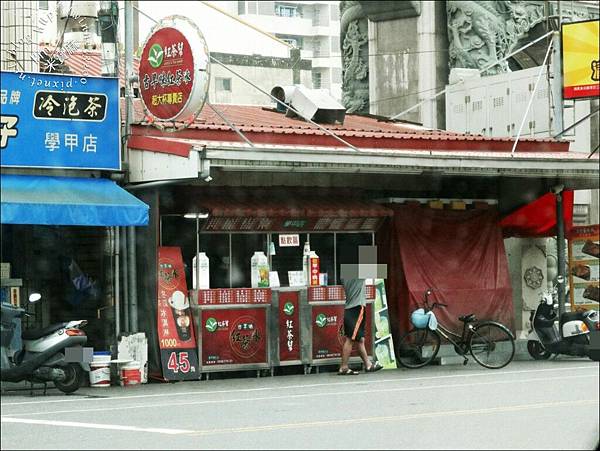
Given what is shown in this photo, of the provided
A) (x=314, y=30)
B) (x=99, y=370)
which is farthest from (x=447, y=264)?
(x=314, y=30)

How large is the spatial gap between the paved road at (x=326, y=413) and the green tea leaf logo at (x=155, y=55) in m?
4.72

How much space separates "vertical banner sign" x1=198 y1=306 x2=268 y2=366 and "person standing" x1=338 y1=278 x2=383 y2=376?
1232mm

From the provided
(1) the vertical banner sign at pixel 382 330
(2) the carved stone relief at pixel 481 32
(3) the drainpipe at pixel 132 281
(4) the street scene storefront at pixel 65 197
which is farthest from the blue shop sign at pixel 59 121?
(2) the carved stone relief at pixel 481 32

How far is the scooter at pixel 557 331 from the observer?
2203 centimetres

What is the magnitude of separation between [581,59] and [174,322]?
10145 millimetres

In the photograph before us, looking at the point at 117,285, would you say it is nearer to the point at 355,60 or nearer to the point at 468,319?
the point at 468,319

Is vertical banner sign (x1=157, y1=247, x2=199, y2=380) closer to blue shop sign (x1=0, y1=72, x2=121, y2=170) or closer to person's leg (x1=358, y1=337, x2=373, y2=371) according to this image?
blue shop sign (x1=0, y1=72, x2=121, y2=170)

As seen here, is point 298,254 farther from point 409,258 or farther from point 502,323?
point 502,323

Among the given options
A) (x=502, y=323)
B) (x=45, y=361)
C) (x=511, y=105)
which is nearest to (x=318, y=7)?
(x=511, y=105)

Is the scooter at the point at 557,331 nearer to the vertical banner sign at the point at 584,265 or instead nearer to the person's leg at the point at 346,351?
the vertical banner sign at the point at 584,265

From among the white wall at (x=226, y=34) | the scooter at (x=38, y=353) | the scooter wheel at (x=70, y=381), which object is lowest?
the scooter wheel at (x=70, y=381)

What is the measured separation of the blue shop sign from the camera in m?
18.4

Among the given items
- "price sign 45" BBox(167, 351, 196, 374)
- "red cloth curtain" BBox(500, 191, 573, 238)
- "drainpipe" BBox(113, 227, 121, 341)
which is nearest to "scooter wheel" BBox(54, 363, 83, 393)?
"drainpipe" BBox(113, 227, 121, 341)

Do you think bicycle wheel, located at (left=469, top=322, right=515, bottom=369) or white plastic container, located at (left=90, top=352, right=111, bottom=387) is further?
bicycle wheel, located at (left=469, top=322, right=515, bottom=369)
